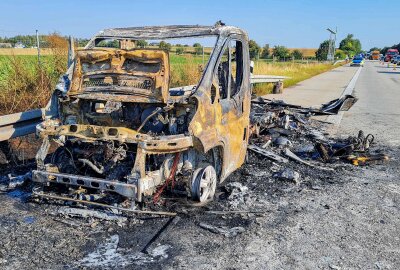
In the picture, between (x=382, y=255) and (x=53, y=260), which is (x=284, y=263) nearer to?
(x=382, y=255)

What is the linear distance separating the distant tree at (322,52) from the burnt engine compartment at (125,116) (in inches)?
3495

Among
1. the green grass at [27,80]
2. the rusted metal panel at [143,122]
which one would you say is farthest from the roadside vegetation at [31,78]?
the rusted metal panel at [143,122]

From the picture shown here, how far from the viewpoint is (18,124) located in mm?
6500

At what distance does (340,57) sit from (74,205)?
365 feet

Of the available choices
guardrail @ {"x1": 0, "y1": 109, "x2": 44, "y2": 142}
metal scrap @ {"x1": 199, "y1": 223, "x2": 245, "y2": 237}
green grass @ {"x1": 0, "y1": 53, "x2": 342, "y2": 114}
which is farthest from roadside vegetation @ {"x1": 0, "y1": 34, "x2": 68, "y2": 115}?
metal scrap @ {"x1": 199, "y1": 223, "x2": 245, "y2": 237}

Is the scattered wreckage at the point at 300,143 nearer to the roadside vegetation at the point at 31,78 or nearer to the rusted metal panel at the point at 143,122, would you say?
the rusted metal panel at the point at 143,122

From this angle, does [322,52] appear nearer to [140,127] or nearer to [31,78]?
[31,78]

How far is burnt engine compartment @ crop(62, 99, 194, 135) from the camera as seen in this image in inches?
199

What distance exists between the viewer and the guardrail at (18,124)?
620 centimetres

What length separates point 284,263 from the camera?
12.7 feet

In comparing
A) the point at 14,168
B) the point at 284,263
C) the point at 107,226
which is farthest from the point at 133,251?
the point at 14,168

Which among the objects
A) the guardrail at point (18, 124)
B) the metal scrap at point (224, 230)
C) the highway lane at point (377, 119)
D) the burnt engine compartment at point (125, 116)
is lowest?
the metal scrap at point (224, 230)

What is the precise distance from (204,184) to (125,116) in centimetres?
145

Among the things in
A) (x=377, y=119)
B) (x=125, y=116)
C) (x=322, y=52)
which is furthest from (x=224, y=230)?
(x=322, y=52)
